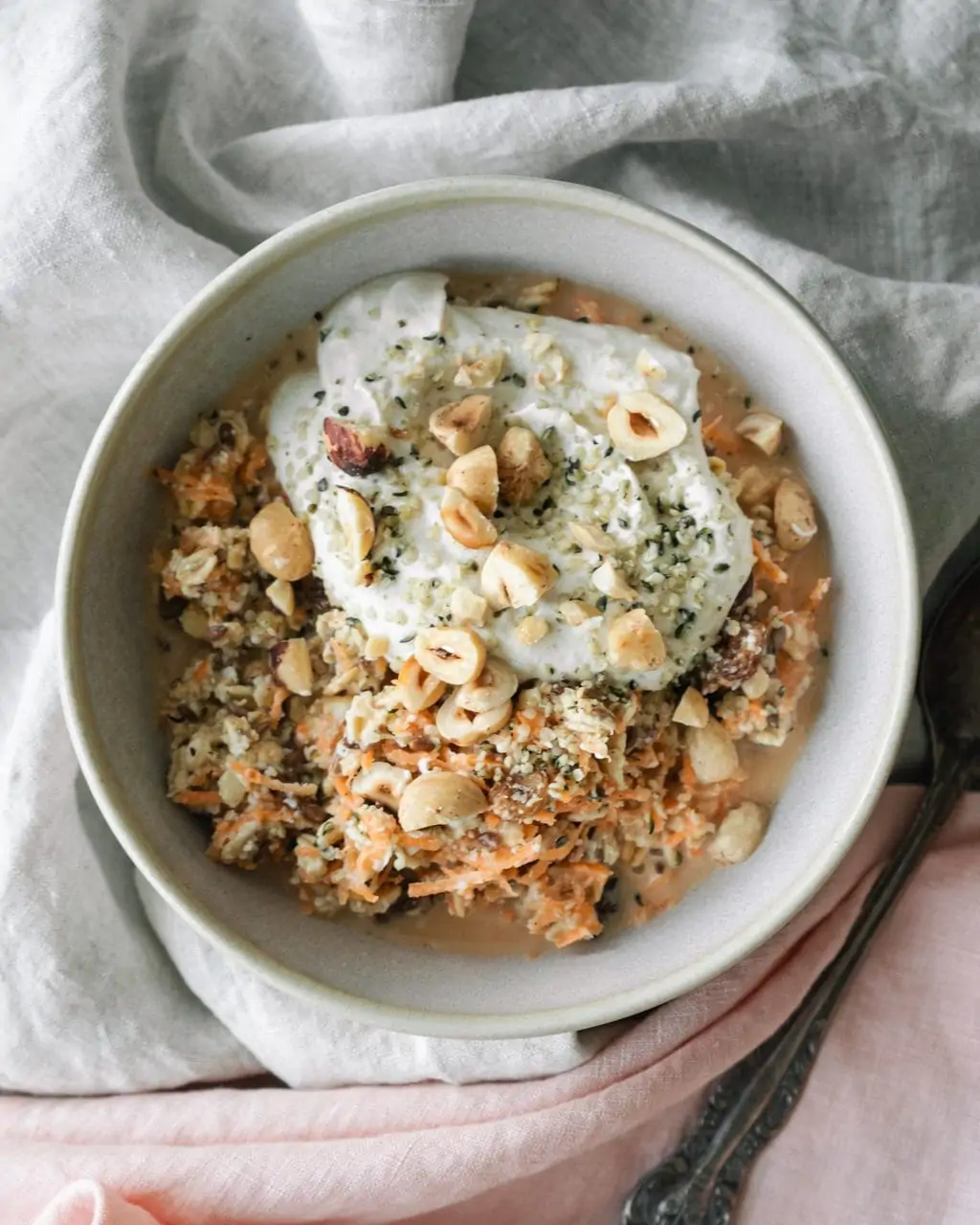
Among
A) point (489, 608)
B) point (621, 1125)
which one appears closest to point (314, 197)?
point (489, 608)

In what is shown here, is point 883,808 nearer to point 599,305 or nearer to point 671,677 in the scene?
point 671,677

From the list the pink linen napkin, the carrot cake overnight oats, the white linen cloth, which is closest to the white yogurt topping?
the carrot cake overnight oats

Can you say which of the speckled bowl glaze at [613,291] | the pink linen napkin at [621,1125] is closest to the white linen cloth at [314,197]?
the pink linen napkin at [621,1125]

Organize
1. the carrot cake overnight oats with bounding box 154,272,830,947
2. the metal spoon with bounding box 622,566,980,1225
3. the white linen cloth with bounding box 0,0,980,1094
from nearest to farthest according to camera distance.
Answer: the carrot cake overnight oats with bounding box 154,272,830,947 < the white linen cloth with bounding box 0,0,980,1094 < the metal spoon with bounding box 622,566,980,1225

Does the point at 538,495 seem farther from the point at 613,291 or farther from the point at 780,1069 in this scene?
the point at 780,1069

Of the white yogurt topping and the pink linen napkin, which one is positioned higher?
the white yogurt topping

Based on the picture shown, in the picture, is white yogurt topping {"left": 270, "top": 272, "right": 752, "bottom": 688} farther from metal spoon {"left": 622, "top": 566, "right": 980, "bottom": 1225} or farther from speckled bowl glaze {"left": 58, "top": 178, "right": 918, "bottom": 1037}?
metal spoon {"left": 622, "top": 566, "right": 980, "bottom": 1225}
